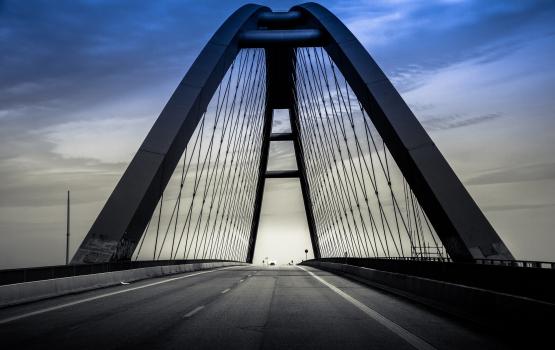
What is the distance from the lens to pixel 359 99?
30484 millimetres

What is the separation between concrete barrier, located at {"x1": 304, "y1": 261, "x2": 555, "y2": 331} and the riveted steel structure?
20.7 feet

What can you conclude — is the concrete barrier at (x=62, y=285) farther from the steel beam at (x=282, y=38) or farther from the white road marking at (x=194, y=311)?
the steel beam at (x=282, y=38)

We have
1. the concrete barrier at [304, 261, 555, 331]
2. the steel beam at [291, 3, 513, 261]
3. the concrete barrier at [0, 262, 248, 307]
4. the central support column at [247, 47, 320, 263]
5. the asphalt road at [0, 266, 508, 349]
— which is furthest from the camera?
the central support column at [247, 47, 320, 263]

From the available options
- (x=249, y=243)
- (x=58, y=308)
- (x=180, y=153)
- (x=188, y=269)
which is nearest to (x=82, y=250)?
(x=180, y=153)

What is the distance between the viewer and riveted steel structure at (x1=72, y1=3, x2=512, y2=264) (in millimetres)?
23797

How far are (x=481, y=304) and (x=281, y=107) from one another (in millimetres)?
47117

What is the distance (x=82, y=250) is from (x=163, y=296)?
26.5 ft

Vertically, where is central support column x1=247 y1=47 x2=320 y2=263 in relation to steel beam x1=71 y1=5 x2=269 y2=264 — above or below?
above

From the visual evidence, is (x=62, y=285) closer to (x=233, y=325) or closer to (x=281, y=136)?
(x=233, y=325)

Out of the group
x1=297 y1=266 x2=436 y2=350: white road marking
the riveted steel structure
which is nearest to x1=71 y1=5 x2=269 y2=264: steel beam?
the riveted steel structure

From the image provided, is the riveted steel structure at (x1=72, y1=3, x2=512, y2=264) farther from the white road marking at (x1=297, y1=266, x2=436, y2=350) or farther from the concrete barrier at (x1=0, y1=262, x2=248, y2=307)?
the white road marking at (x1=297, y1=266, x2=436, y2=350)

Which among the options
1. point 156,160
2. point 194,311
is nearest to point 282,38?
point 156,160

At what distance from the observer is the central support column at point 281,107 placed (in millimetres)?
43875

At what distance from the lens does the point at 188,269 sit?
40062 mm
